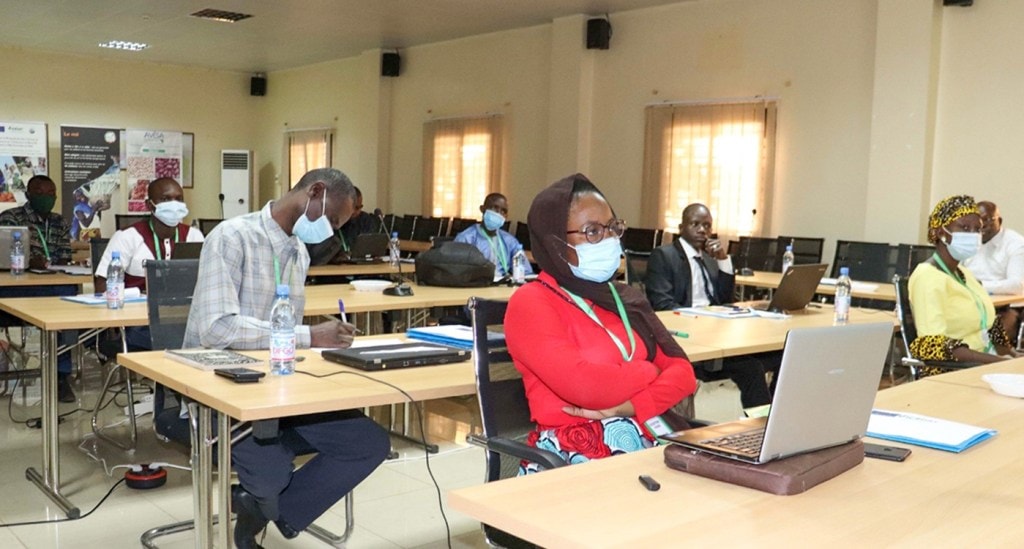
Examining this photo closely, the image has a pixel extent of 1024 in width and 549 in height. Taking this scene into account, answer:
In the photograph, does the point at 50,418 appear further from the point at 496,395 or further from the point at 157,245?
the point at 496,395

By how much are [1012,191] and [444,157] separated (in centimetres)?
666

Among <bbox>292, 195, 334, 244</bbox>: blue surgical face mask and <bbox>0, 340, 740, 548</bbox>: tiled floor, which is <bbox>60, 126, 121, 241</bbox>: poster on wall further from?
<bbox>292, 195, 334, 244</bbox>: blue surgical face mask

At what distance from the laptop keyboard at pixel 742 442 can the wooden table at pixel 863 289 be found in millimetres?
3567

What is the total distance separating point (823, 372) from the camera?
1.61m

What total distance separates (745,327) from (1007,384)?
1.38 meters

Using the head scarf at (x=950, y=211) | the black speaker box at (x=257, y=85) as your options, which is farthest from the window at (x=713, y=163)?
the black speaker box at (x=257, y=85)

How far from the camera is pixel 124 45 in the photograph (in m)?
12.5

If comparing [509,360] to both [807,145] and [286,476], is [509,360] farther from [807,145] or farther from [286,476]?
[807,145]

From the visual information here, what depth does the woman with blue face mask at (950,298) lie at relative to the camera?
362 centimetres

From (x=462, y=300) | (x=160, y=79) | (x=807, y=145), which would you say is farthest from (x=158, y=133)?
(x=462, y=300)

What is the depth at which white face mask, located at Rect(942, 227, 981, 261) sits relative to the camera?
146 inches

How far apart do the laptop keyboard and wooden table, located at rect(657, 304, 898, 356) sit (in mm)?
1300

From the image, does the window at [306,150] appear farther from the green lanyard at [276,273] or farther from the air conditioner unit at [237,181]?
the green lanyard at [276,273]

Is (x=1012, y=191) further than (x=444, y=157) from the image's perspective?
No
